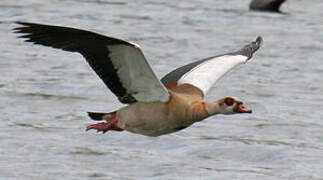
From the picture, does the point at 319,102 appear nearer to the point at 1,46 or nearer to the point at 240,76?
the point at 240,76

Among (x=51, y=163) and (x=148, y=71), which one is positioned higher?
(x=148, y=71)

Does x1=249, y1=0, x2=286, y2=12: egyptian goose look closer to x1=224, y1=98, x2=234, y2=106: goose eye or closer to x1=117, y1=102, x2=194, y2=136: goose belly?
x1=224, y1=98, x2=234, y2=106: goose eye

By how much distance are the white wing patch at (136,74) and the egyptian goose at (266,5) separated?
43.0ft

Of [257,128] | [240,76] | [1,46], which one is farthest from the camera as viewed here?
[1,46]

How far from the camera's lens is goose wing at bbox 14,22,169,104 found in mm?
10609

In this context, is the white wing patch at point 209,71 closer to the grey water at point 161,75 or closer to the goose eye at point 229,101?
the goose eye at point 229,101

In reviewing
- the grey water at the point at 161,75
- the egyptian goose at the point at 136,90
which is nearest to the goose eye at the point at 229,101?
the egyptian goose at the point at 136,90

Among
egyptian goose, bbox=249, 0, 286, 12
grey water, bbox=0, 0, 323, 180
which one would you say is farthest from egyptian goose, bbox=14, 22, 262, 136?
egyptian goose, bbox=249, 0, 286, 12

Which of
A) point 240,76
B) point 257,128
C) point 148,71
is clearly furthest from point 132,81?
point 240,76

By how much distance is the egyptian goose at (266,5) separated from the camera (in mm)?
24600

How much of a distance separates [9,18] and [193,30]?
3.56 meters

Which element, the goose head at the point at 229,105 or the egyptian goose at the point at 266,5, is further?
the egyptian goose at the point at 266,5

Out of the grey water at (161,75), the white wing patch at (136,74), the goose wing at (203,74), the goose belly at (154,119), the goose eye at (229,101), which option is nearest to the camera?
the white wing patch at (136,74)

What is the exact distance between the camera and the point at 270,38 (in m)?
22.5
